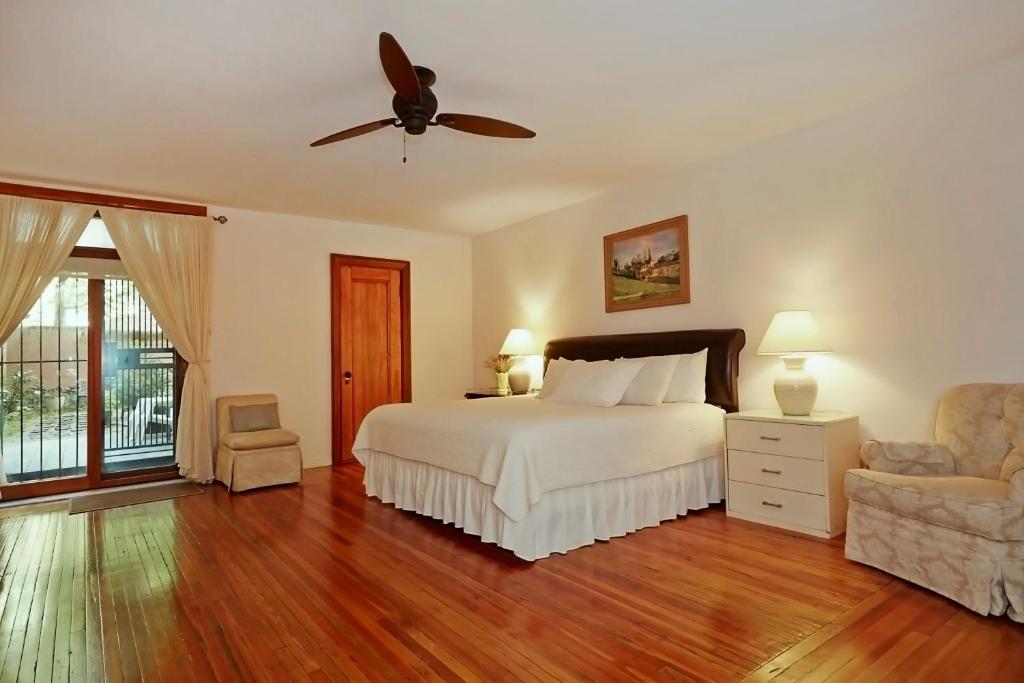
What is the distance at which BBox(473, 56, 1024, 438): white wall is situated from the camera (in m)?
3.08

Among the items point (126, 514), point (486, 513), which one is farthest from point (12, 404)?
point (486, 513)

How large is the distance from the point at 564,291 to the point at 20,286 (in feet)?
15.1

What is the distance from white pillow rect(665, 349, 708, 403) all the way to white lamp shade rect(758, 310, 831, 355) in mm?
566

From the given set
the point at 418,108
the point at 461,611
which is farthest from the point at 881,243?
the point at 461,611

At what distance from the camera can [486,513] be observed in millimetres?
3361

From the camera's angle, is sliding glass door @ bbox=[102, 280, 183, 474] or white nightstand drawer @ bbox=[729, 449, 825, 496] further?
sliding glass door @ bbox=[102, 280, 183, 474]

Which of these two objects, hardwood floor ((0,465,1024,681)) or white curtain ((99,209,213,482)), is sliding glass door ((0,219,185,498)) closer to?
white curtain ((99,209,213,482))

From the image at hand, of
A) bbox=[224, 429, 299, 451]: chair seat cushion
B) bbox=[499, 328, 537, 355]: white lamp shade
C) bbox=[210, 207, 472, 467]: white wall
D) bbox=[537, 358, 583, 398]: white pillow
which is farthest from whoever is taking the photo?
bbox=[499, 328, 537, 355]: white lamp shade

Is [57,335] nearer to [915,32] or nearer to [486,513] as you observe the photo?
[486,513]

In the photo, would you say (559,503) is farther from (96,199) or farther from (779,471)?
(96,199)

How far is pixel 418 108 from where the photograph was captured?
273cm

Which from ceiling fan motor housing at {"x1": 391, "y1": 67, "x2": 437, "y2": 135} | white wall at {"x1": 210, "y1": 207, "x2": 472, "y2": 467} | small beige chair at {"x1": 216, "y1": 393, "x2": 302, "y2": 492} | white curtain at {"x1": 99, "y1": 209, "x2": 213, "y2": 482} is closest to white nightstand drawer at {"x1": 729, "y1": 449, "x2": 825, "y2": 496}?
ceiling fan motor housing at {"x1": 391, "y1": 67, "x2": 437, "y2": 135}

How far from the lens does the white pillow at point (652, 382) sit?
417 cm

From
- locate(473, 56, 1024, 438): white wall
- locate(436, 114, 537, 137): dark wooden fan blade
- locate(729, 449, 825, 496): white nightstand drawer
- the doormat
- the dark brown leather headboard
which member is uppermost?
locate(436, 114, 537, 137): dark wooden fan blade
